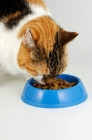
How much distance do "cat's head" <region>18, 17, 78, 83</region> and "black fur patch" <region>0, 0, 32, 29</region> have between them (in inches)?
5.9

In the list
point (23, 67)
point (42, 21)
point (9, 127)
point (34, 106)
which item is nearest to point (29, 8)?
point (42, 21)

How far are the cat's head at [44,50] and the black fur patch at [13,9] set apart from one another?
149 mm

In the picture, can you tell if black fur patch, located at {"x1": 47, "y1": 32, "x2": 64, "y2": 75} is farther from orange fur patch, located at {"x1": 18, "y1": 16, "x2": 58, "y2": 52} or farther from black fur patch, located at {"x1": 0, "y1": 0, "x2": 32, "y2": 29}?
black fur patch, located at {"x1": 0, "y1": 0, "x2": 32, "y2": 29}

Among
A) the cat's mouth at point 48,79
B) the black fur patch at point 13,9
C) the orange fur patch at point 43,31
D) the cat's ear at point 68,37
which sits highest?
the black fur patch at point 13,9

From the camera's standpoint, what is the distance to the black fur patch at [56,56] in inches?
63.7

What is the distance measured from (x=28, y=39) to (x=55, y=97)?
1.03 ft

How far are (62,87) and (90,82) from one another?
10.1 inches

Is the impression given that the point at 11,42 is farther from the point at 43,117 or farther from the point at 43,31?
the point at 43,117

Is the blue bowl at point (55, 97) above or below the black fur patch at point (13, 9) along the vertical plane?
below

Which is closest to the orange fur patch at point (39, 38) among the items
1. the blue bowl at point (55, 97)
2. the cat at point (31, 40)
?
the cat at point (31, 40)

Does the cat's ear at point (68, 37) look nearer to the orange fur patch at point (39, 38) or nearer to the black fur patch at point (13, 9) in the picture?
the orange fur patch at point (39, 38)

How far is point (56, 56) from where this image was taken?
1631 millimetres

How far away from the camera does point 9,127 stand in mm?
1514

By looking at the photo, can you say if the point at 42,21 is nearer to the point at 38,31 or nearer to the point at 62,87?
the point at 38,31
